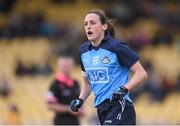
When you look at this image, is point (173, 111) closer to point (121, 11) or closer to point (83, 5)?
point (121, 11)

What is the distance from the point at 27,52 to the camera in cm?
2097

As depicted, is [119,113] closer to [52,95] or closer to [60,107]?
[60,107]

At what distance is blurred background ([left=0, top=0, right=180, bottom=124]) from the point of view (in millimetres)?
18109

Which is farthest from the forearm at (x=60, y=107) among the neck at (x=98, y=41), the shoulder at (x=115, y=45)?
the shoulder at (x=115, y=45)

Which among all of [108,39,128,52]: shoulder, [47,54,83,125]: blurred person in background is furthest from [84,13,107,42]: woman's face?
[47,54,83,125]: blurred person in background

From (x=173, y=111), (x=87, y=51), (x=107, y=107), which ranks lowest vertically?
(x=173, y=111)

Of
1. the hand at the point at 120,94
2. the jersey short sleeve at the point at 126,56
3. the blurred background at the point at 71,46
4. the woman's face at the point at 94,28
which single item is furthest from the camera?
the blurred background at the point at 71,46

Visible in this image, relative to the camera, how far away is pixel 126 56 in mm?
7473

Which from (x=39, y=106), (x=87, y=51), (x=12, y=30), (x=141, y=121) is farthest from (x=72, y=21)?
(x=87, y=51)

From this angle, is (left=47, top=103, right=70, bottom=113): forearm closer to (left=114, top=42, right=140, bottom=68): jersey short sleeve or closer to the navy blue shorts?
the navy blue shorts

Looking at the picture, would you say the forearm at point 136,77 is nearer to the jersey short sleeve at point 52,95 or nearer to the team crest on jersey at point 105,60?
the team crest on jersey at point 105,60

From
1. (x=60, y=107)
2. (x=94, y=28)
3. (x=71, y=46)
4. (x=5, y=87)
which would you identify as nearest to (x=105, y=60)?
(x=94, y=28)

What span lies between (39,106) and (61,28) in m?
3.66

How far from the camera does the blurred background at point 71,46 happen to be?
18.1 metres
